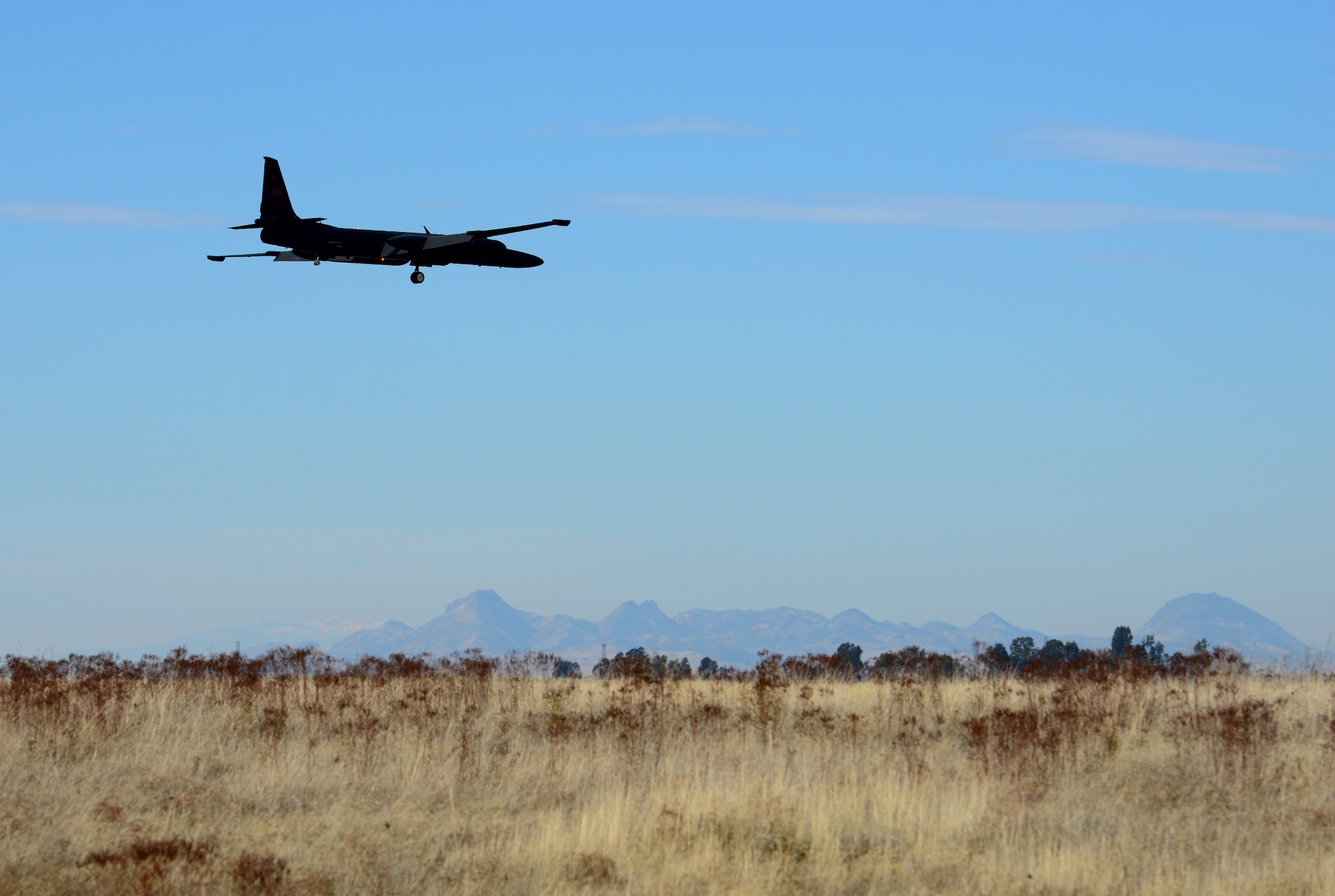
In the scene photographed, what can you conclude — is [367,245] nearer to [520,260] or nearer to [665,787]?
[520,260]

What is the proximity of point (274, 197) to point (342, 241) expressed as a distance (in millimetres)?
2297

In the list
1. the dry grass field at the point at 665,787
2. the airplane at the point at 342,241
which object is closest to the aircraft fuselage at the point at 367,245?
the airplane at the point at 342,241

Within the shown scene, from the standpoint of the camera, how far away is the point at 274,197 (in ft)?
88.2

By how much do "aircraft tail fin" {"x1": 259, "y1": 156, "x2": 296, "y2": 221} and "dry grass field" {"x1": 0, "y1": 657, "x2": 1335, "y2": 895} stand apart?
1022 cm

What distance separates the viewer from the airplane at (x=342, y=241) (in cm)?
2553

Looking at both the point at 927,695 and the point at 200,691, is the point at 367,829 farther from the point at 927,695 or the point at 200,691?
the point at 927,695

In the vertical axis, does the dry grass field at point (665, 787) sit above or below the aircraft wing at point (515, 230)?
below

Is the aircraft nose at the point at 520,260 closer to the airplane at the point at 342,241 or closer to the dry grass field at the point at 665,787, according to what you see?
the airplane at the point at 342,241

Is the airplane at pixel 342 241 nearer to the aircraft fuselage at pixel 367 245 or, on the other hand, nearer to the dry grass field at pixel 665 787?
the aircraft fuselage at pixel 367 245

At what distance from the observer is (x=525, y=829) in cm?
1165

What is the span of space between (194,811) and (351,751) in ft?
10.00

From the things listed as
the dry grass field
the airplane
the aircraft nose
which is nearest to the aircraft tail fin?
the airplane

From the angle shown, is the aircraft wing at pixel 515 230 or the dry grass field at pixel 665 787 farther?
the aircraft wing at pixel 515 230

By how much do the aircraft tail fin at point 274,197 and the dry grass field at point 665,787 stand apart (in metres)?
10.2
